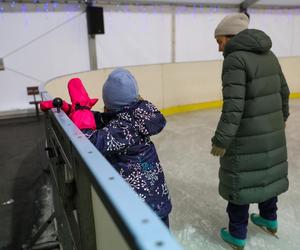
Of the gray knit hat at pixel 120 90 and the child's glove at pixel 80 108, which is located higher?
the gray knit hat at pixel 120 90

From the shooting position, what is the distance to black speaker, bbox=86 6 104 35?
5.71 meters

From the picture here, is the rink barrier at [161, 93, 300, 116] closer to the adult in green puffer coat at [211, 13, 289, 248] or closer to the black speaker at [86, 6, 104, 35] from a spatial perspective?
the black speaker at [86, 6, 104, 35]

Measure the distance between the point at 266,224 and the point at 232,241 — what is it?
297 mm

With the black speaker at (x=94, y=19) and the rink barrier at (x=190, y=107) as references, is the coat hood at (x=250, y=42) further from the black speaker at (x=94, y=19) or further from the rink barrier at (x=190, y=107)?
the black speaker at (x=94, y=19)

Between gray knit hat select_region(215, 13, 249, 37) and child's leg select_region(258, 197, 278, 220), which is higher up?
gray knit hat select_region(215, 13, 249, 37)

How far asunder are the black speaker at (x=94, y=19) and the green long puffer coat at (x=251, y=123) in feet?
15.0

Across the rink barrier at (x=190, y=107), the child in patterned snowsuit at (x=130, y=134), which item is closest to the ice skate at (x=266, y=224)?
the child in patterned snowsuit at (x=130, y=134)

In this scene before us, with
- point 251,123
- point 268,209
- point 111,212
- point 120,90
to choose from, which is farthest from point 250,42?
point 111,212

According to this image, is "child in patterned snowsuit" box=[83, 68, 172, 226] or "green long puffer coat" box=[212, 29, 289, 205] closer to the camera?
"child in patterned snowsuit" box=[83, 68, 172, 226]

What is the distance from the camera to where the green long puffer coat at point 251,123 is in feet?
5.04

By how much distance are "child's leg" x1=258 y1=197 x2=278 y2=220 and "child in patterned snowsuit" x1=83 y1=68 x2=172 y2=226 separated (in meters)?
0.91

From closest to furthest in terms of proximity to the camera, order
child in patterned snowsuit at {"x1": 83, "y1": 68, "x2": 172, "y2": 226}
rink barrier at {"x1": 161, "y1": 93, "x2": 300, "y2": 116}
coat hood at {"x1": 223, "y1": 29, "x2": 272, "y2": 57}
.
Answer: child in patterned snowsuit at {"x1": 83, "y1": 68, "x2": 172, "y2": 226}
coat hood at {"x1": 223, "y1": 29, "x2": 272, "y2": 57}
rink barrier at {"x1": 161, "y1": 93, "x2": 300, "y2": 116}

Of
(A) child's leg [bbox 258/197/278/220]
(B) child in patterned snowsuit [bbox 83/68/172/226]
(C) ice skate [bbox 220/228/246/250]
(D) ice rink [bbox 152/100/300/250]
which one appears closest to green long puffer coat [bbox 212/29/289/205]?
(A) child's leg [bbox 258/197/278/220]

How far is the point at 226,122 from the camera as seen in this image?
61.7 inches
